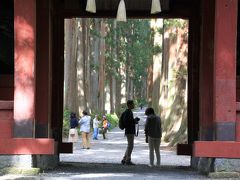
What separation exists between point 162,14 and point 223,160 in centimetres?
650

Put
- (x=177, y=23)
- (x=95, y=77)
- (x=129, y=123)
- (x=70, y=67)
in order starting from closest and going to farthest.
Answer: (x=129, y=123) → (x=177, y=23) → (x=70, y=67) → (x=95, y=77)

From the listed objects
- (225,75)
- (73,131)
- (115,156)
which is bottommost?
(115,156)

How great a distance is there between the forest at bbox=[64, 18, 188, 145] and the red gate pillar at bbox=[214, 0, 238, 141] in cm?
1631

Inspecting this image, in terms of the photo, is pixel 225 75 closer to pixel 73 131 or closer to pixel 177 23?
pixel 177 23

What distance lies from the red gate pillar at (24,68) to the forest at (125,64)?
55.5 ft

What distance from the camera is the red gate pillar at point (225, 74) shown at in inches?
535

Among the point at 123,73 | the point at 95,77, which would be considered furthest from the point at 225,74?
the point at 123,73

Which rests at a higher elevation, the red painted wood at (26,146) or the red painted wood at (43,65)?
the red painted wood at (43,65)

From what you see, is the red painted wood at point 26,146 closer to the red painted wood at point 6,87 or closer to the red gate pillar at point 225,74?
the red painted wood at point 6,87

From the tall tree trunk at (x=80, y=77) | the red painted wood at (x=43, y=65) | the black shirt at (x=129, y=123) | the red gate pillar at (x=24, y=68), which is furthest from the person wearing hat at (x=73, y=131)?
the red gate pillar at (x=24, y=68)

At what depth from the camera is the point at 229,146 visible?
13.4 m

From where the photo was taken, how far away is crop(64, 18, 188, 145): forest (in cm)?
3170

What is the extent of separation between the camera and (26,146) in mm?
13516

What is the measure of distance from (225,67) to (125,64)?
7070 cm
